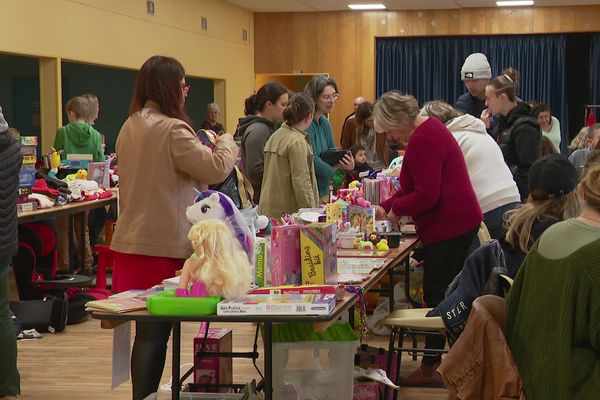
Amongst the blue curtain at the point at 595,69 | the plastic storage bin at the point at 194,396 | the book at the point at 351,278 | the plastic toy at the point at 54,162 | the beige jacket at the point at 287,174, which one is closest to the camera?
the plastic storage bin at the point at 194,396

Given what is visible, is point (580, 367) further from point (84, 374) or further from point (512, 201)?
point (84, 374)

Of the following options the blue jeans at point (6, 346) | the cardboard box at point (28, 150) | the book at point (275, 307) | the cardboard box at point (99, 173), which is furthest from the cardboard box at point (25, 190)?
the book at point (275, 307)

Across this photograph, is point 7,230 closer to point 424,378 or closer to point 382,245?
point 382,245

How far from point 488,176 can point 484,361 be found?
2320 mm

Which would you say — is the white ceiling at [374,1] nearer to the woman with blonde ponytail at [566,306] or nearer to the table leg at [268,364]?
the table leg at [268,364]

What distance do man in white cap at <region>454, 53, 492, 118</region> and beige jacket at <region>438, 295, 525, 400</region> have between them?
12.9 feet

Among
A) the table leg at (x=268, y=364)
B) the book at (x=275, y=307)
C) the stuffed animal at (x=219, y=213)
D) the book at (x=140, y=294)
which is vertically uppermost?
the stuffed animal at (x=219, y=213)

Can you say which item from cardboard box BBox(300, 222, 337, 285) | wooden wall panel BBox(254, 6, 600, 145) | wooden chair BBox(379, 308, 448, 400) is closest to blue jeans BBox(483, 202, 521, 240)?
wooden chair BBox(379, 308, 448, 400)

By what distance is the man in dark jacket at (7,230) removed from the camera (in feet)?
14.6

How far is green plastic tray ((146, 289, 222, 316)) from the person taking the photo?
3.07 metres

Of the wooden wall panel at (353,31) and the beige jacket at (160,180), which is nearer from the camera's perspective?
the beige jacket at (160,180)

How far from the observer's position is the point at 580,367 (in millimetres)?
2707

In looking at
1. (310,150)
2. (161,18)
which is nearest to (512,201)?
(310,150)

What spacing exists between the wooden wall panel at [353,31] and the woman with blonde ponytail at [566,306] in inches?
423
